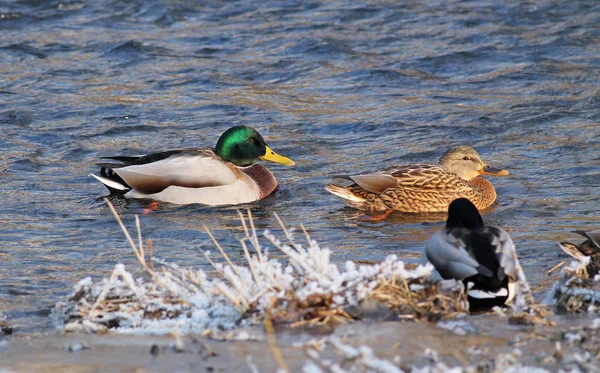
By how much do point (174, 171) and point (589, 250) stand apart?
449 centimetres

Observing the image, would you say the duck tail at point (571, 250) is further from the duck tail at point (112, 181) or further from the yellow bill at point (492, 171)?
the duck tail at point (112, 181)

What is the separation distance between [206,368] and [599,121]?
854 centimetres

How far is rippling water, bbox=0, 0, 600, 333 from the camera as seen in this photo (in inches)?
325

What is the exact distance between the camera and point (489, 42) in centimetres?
1498

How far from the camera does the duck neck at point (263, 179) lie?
1012cm

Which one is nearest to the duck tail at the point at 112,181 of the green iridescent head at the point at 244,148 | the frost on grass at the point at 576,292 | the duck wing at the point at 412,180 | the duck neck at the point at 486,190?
the green iridescent head at the point at 244,148

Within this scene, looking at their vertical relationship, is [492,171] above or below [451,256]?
below

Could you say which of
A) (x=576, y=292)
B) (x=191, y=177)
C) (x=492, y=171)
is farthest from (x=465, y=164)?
(x=576, y=292)

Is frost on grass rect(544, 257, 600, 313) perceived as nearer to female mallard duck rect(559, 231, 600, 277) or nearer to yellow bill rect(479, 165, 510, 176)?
female mallard duck rect(559, 231, 600, 277)

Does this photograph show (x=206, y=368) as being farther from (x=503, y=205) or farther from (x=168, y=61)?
(x=168, y=61)

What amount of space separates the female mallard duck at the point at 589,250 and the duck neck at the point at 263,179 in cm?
388

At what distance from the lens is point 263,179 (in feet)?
33.5

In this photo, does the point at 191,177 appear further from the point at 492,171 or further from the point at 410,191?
the point at 492,171

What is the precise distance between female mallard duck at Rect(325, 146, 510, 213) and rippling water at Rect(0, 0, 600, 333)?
24cm
